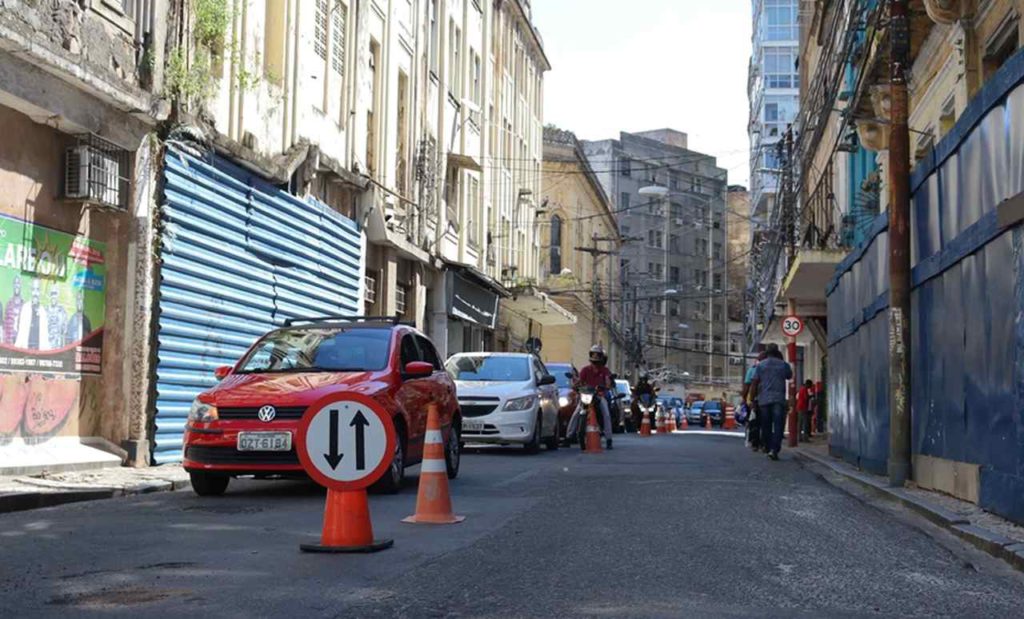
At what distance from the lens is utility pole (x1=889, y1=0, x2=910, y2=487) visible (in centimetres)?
1272

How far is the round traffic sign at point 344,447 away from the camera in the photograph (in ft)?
23.9

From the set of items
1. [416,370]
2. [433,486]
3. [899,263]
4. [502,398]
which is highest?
[899,263]

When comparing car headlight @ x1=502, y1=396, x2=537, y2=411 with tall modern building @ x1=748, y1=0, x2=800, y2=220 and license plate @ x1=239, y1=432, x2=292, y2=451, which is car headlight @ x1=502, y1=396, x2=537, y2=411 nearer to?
license plate @ x1=239, y1=432, x2=292, y2=451

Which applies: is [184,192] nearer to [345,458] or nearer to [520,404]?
[520,404]

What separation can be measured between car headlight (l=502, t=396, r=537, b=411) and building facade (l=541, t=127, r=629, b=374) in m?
→ 35.4

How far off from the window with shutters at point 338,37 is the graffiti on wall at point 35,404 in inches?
447

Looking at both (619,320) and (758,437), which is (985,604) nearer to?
(758,437)

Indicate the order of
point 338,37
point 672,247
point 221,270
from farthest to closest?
1. point 672,247
2. point 338,37
3. point 221,270

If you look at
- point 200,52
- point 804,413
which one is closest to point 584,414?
point 804,413

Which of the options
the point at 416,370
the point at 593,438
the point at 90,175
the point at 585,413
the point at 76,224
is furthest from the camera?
the point at 585,413

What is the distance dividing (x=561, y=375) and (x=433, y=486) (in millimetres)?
16724

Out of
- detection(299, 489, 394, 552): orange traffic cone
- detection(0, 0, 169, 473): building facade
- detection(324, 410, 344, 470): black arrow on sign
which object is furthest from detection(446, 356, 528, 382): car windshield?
detection(324, 410, 344, 470): black arrow on sign

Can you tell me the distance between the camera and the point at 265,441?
417 inches

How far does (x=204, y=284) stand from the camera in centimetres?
1686
